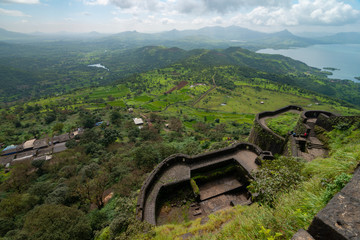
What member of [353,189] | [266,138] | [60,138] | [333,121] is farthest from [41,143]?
[333,121]

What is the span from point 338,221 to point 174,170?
12.6 meters

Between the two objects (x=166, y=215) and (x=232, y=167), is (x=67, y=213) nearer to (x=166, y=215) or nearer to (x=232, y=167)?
(x=166, y=215)

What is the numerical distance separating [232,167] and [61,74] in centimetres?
24919

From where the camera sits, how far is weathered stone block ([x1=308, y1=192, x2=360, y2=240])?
2843 mm

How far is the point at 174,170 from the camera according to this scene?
14.8 meters

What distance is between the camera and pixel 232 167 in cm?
1576

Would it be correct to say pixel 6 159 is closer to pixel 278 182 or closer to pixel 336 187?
pixel 278 182

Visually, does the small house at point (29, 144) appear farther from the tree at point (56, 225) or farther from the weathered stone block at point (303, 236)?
the weathered stone block at point (303, 236)

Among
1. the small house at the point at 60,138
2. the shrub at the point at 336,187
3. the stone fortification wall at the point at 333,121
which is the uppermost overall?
the shrub at the point at 336,187

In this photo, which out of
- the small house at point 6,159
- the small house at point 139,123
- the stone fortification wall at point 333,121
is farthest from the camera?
the small house at point 139,123

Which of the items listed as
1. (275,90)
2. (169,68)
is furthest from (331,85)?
(169,68)

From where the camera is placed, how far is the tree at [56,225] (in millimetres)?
15328

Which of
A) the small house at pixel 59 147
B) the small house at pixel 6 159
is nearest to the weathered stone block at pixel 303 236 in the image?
the small house at pixel 59 147

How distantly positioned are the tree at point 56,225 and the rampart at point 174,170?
9.43 m
